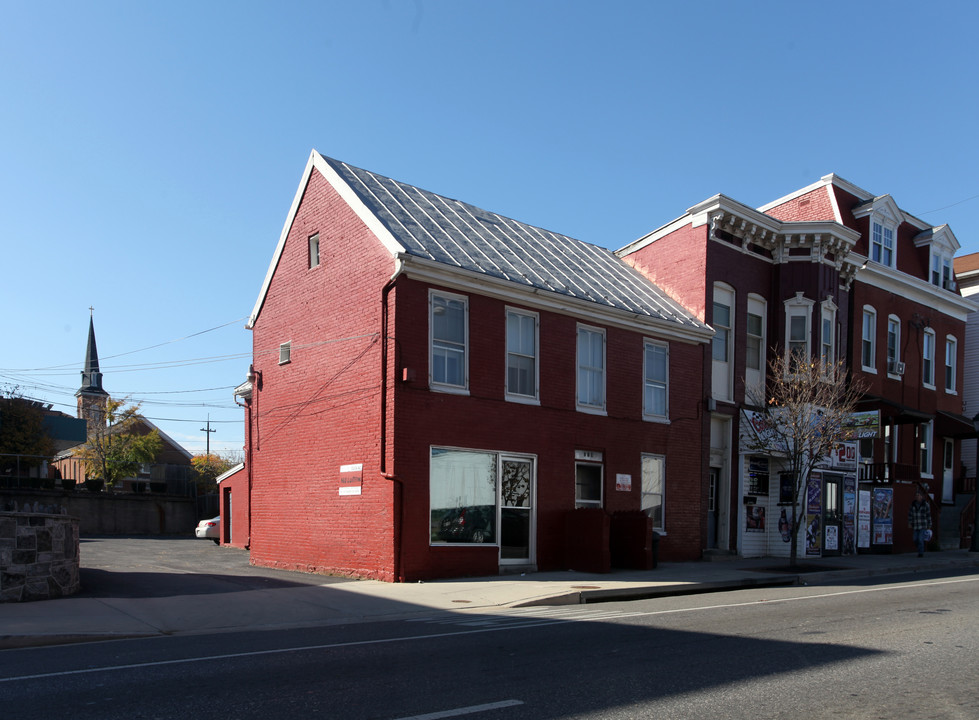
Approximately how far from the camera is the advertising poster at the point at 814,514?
Answer: 24109mm

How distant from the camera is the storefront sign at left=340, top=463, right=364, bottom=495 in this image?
56.2ft

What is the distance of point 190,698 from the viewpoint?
6.50 m

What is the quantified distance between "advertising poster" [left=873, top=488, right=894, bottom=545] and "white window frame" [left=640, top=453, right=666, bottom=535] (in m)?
9.66

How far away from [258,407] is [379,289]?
21.7 ft

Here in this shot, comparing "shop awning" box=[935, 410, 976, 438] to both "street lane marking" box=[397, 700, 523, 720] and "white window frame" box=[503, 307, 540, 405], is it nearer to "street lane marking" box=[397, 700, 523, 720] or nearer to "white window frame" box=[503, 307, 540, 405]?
"white window frame" box=[503, 307, 540, 405]

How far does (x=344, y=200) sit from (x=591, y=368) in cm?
691

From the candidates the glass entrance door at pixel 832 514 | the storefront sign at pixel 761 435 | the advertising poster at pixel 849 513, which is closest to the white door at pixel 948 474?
the advertising poster at pixel 849 513

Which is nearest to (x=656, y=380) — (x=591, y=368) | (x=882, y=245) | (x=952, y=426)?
(x=591, y=368)

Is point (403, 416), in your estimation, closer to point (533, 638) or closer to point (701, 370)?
point (533, 638)

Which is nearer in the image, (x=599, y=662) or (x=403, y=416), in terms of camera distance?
(x=599, y=662)

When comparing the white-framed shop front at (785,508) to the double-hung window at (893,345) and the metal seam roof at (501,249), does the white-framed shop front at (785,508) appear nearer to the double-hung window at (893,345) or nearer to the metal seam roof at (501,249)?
the double-hung window at (893,345)

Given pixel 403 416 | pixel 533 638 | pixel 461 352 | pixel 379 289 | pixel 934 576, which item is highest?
pixel 379 289

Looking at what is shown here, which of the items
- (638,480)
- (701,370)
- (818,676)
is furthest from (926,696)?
(701,370)

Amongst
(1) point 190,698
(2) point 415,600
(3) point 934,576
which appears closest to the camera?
(1) point 190,698
